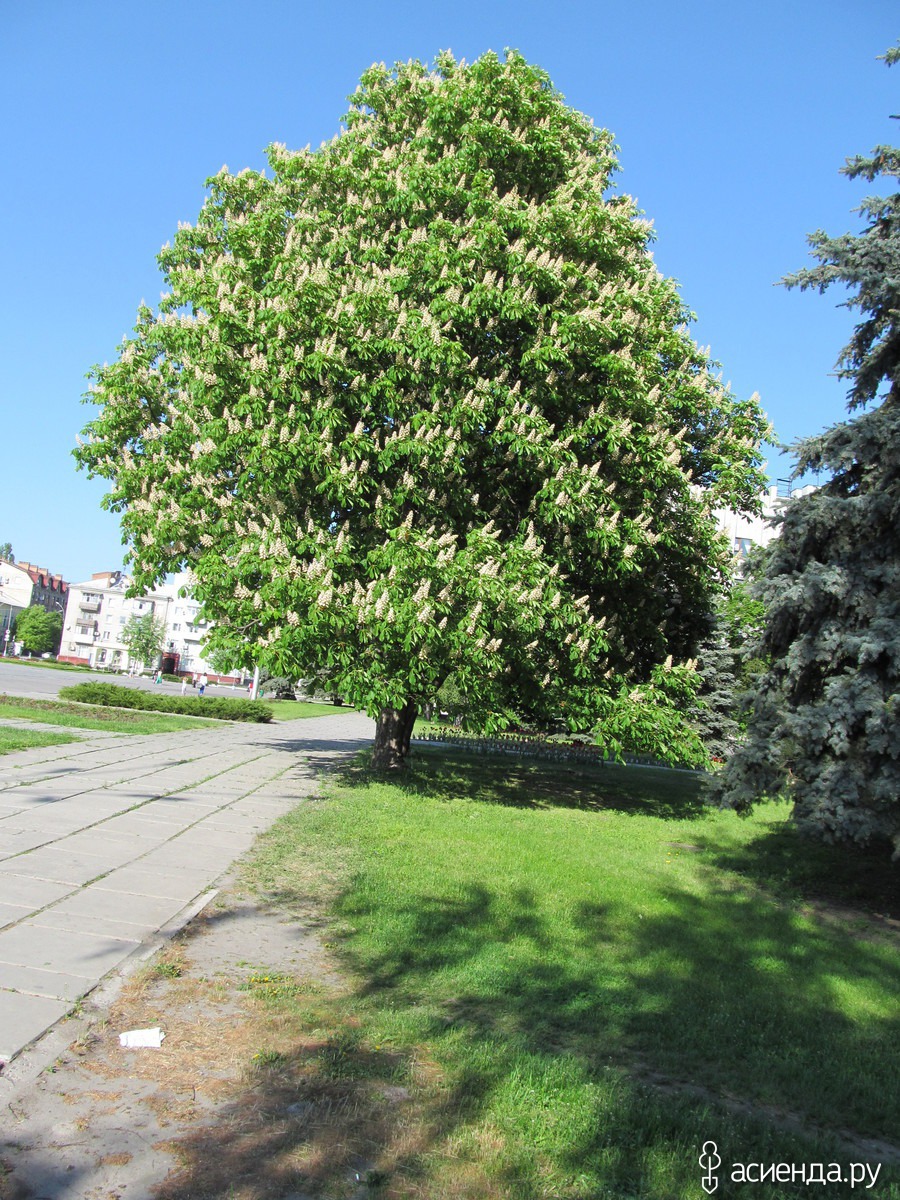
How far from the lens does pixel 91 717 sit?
20.6m

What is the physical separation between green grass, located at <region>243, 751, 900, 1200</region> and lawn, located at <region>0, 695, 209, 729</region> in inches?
405

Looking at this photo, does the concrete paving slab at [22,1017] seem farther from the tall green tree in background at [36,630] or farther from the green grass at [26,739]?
the tall green tree in background at [36,630]

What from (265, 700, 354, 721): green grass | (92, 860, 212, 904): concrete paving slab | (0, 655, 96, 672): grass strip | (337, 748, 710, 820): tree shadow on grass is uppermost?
(92, 860, 212, 904): concrete paving slab

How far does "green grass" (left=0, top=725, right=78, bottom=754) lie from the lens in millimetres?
12648

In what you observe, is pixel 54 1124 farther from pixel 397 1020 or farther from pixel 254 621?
pixel 254 621

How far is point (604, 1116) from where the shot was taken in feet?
11.1

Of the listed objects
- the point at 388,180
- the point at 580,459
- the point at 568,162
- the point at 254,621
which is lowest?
the point at 254,621

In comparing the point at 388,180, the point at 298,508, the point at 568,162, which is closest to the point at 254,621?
the point at 298,508

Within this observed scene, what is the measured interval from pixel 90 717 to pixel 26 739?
7.18m

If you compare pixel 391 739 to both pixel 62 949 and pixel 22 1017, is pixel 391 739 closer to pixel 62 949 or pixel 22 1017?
pixel 62 949

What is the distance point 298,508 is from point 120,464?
Result: 3.32 m

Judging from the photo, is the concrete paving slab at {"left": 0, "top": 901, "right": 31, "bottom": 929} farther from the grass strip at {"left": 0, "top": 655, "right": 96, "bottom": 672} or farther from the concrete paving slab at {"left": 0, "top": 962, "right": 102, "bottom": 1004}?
the grass strip at {"left": 0, "top": 655, "right": 96, "bottom": 672}

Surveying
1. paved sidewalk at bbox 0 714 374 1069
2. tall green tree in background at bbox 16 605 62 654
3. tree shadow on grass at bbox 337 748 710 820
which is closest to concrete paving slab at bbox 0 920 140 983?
paved sidewalk at bbox 0 714 374 1069

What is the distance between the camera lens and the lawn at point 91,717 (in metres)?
18.2
